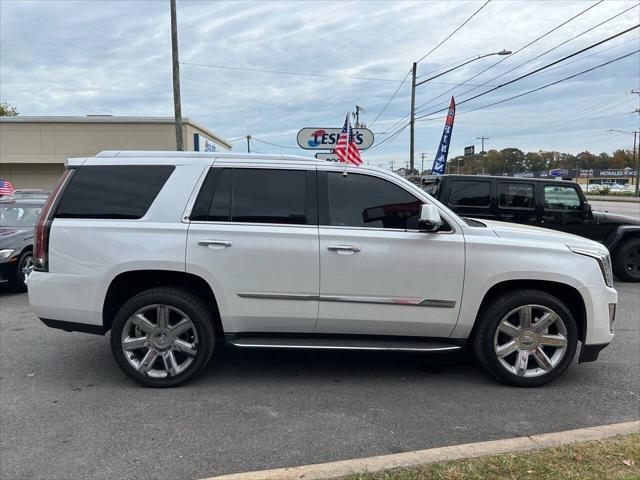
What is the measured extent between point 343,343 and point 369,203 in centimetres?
120

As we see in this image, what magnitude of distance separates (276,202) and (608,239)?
24.6 ft

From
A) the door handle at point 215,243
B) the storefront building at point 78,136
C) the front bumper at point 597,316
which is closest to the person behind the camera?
the door handle at point 215,243

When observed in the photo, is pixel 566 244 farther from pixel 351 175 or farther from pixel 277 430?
pixel 277 430

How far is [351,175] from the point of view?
13.9 ft

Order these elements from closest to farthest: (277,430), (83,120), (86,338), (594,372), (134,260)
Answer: (277,430), (134,260), (594,372), (86,338), (83,120)

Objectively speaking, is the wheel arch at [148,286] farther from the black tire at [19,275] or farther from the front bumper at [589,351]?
the black tire at [19,275]

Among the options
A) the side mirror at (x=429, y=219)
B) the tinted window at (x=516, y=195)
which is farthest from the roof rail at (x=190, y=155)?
the tinted window at (x=516, y=195)

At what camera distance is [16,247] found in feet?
25.0

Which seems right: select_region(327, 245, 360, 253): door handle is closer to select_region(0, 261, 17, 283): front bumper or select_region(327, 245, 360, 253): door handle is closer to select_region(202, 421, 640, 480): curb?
select_region(202, 421, 640, 480): curb

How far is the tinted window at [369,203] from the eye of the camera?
13.5 ft

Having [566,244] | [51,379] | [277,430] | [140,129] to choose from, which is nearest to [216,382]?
[277,430]

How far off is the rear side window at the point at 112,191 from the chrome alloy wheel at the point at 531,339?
10.3 feet

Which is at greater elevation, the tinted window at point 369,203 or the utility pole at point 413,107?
the utility pole at point 413,107

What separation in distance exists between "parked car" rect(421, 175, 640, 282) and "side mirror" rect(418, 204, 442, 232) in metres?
4.98
